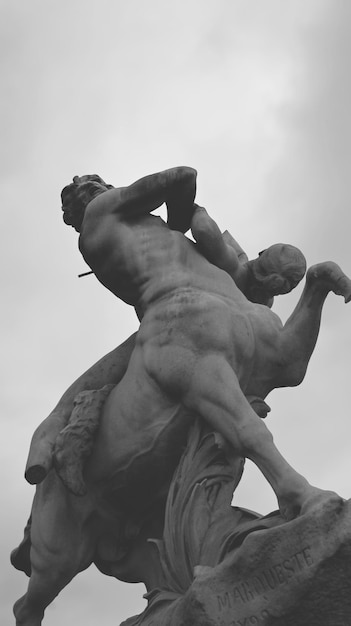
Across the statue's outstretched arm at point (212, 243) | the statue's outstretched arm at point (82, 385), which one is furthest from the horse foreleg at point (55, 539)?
the statue's outstretched arm at point (212, 243)

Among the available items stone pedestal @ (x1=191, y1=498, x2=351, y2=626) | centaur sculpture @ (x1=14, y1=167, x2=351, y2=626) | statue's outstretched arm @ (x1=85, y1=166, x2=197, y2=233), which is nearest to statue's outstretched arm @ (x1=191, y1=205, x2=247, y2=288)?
centaur sculpture @ (x1=14, y1=167, x2=351, y2=626)

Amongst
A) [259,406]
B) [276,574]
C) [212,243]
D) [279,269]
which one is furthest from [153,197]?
[276,574]

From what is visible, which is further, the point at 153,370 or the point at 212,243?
the point at 212,243

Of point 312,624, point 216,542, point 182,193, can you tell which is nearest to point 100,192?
point 182,193

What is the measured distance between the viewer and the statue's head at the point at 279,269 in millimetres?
7371

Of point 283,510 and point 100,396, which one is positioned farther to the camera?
point 100,396

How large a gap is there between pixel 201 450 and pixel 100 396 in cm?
95

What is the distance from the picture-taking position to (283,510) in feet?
19.0

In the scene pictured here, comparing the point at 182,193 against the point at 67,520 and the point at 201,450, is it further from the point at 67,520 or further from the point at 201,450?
the point at 67,520

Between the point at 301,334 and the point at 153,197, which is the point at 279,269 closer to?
the point at 301,334

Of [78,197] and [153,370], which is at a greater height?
[78,197]

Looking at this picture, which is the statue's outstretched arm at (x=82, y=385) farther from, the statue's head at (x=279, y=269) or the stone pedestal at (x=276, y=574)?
the stone pedestal at (x=276, y=574)

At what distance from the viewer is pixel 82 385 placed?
7398 mm

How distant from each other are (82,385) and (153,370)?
94 cm
